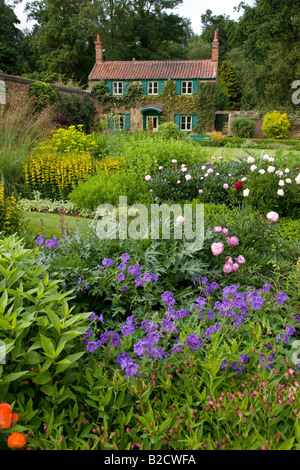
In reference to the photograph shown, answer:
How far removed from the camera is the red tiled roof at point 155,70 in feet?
78.5

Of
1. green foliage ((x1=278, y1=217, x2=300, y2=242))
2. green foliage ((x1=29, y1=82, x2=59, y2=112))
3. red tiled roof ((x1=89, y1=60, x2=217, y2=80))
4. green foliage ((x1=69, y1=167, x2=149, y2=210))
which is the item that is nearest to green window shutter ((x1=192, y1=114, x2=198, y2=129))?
red tiled roof ((x1=89, y1=60, x2=217, y2=80))

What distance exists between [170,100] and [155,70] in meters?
2.32

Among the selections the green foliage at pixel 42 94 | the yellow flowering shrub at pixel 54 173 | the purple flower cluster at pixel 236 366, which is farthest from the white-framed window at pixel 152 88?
the purple flower cluster at pixel 236 366

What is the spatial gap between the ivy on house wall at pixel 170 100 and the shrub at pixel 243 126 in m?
1.81

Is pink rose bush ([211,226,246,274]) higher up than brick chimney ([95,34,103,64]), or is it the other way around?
brick chimney ([95,34,103,64])

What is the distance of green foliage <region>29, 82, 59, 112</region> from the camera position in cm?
1543

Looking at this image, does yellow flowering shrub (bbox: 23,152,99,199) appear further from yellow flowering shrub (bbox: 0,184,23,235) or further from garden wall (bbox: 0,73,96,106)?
garden wall (bbox: 0,73,96,106)

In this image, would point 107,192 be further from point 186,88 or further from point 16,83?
point 186,88

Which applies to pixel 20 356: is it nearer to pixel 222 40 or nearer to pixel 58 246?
pixel 58 246

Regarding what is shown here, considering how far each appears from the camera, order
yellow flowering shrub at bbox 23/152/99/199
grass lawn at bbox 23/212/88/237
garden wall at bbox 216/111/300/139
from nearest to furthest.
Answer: grass lawn at bbox 23/212/88/237, yellow flowering shrub at bbox 23/152/99/199, garden wall at bbox 216/111/300/139

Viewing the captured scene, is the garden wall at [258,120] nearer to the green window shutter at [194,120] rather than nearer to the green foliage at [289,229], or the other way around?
the green window shutter at [194,120]

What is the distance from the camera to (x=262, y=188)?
4945 millimetres
